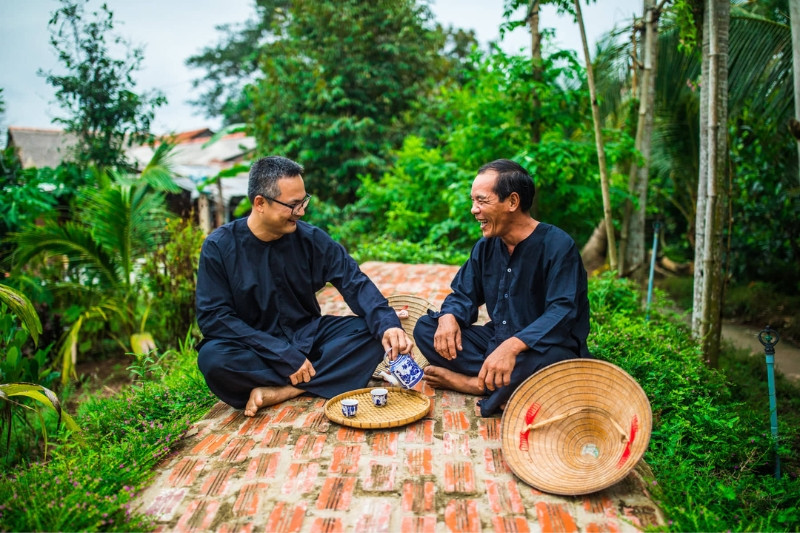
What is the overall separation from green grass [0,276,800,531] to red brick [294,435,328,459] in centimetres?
62

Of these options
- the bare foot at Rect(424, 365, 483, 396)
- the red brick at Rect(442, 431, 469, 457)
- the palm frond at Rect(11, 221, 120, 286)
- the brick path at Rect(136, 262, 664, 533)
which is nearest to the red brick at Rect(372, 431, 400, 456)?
the brick path at Rect(136, 262, 664, 533)

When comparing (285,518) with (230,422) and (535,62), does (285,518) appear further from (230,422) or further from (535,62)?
(535,62)

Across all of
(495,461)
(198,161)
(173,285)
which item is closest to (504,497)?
(495,461)

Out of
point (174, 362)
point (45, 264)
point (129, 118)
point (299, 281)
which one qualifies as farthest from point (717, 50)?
point (129, 118)

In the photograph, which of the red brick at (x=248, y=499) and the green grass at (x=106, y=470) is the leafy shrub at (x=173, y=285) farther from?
the red brick at (x=248, y=499)

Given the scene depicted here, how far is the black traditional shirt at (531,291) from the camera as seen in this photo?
120 inches

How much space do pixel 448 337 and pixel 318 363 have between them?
0.78 meters

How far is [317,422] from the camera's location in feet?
10.4

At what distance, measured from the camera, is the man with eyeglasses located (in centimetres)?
337

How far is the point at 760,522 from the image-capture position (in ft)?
7.64

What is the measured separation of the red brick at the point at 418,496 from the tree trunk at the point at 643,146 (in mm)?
5198

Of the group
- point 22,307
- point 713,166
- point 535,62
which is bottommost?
point 22,307

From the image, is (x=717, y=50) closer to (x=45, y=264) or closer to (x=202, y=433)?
(x=202, y=433)

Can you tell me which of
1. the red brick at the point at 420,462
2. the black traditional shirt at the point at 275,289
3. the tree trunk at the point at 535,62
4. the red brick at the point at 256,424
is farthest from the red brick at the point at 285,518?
the tree trunk at the point at 535,62
